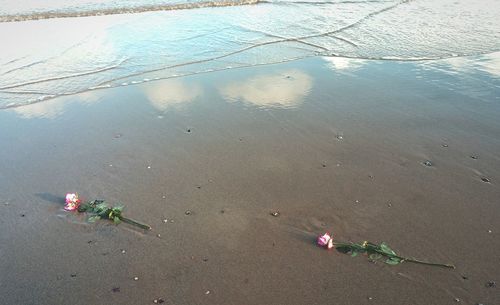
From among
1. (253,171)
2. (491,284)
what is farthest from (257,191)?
(491,284)

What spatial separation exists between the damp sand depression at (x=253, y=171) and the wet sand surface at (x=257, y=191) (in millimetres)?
22

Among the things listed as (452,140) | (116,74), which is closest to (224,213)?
(452,140)

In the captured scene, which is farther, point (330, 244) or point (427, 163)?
point (427, 163)

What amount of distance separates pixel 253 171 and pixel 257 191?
47cm

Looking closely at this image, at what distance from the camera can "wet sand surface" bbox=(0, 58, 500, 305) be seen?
358cm

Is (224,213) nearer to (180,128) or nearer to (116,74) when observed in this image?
(180,128)

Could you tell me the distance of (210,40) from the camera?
11773 mm

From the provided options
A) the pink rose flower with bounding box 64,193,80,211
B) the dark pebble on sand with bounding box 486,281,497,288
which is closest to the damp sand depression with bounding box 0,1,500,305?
the dark pebble on sand with bounding box 486,281,497,288

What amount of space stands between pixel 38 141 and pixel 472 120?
708cm

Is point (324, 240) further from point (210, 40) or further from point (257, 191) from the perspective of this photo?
point (210, 40)

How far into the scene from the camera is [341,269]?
368 centimetres

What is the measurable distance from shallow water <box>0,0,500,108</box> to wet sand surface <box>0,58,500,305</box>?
148 centimetres

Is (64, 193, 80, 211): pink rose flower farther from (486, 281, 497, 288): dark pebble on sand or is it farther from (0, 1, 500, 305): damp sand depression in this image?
(486, 281, 497, 288): dark pebble on sand

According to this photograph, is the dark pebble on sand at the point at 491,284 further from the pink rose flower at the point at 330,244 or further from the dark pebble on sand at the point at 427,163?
the dark pebble on sand at the point at 427,163
